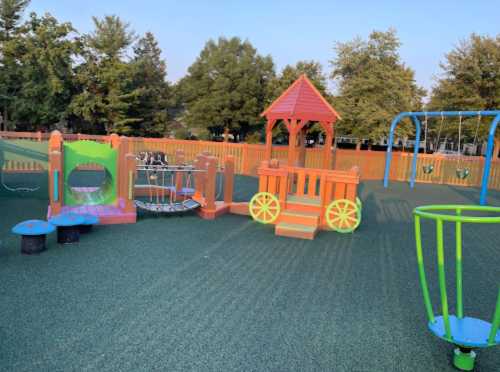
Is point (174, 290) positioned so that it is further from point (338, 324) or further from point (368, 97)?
point (368, 97)

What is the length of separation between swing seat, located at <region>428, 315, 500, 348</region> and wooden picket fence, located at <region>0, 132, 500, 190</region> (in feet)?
51.8

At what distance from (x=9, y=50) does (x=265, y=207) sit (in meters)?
25.4

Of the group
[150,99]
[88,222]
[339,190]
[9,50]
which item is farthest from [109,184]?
[150,99]

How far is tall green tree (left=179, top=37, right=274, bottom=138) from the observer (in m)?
33.4

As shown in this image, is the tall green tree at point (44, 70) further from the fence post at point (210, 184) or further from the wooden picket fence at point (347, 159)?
the fence post at point (210, 184)

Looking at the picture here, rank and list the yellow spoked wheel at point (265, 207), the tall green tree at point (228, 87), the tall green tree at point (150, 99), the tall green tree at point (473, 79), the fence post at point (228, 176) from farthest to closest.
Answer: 1. the tall green tree at point (228, 87)
2. the tall green tree at point (150, 99)
3. the tall green tree at point (473, 79)
4. the fence post at point (228, 176)
5. the yellow spoked wheel at point (265, 207)

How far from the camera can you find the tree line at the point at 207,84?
908 inches

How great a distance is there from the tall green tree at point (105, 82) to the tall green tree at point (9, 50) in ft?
13.4

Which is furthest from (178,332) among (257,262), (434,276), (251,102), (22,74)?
Answer: (251,102)

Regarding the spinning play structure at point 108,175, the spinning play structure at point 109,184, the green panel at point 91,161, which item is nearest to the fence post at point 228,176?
the spinning play structure at point 109,184

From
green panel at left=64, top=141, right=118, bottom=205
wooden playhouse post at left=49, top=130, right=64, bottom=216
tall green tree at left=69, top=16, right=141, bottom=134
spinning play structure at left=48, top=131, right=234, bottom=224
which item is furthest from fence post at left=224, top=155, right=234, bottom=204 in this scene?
tall green tree at left=69, top=16, right=141, bottom=134

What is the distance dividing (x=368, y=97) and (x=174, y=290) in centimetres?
2242

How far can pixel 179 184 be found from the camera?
1060cm

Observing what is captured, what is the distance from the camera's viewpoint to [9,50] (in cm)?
2567
